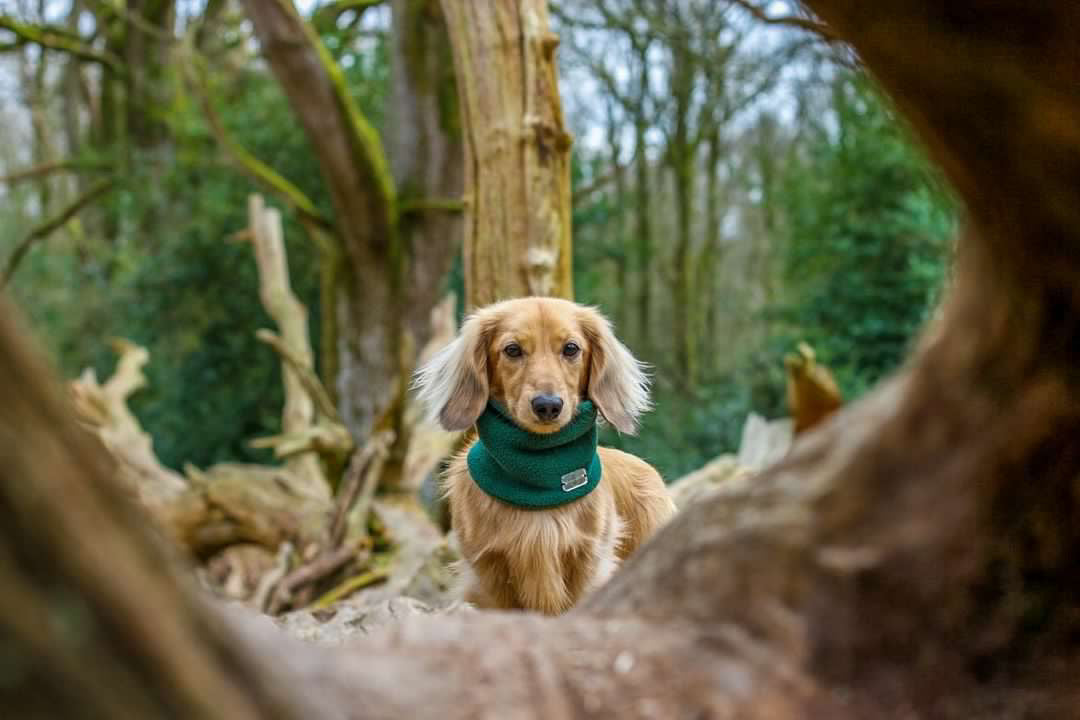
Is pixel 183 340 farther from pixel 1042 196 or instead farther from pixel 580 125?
pixel 1042 196

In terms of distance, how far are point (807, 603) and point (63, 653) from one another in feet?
3.87

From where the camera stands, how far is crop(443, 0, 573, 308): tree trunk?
503 cm

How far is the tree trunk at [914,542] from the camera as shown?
5.02 feet

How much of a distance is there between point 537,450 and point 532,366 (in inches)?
13.7

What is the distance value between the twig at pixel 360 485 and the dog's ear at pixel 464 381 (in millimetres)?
2864

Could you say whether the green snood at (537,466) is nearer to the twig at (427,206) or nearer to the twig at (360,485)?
the twig at (360,485)

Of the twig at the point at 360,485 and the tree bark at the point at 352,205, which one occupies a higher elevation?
the tree bark at the point at 352,205

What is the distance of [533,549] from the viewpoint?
3.44 m

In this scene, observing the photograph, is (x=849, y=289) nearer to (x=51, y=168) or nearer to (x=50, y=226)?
(x=50, y=226)

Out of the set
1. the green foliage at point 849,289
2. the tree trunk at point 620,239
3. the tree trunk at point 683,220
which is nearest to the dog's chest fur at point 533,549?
the green foliage at point 849,289

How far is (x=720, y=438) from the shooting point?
431 inches

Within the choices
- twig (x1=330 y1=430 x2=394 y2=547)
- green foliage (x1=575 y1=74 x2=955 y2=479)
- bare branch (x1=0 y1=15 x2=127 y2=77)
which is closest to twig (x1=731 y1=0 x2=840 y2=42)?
twig (x1=330 y1=430 x2=394 y2=547)

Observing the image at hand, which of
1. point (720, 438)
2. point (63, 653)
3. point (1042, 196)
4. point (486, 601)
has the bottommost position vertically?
point (720, 438)

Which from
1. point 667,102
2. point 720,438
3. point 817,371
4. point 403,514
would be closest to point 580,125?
point 667,102
